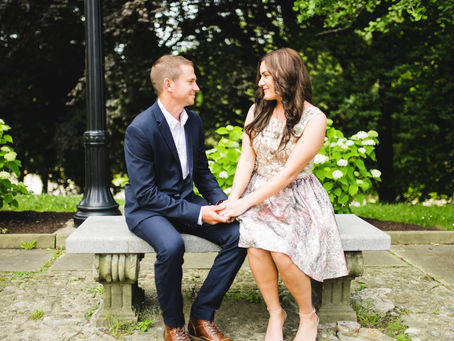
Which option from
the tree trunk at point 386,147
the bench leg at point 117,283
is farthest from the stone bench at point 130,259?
the tree trunk at point 386,147

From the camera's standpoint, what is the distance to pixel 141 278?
4117mm

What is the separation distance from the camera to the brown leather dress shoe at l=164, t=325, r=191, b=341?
2848 millimetres

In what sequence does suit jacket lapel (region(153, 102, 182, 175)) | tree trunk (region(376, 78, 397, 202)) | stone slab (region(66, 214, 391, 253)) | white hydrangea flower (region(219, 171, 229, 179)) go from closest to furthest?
stone slab (region(66, 214, 391, 253)) < suit jacket lapel (region(153, 102, 182, 175)) < white hydrangea flower (region(219, 171, 229, 179)) < tree trunk (region(376, 78, 397, 202))

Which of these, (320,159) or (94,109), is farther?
(94,109)

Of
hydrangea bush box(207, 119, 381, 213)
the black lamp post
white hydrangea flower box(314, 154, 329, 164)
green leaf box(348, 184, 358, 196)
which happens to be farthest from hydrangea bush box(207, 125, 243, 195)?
the black lamp post

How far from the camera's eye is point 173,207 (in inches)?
119

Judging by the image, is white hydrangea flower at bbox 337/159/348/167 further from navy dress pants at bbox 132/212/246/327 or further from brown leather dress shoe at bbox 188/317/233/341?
brown leather dress shoe at bbox 188/317/233/341

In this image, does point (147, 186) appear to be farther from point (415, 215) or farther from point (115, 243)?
point (415, 215)

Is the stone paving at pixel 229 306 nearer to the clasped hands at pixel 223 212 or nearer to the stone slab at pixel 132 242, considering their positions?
the stone slab at pixel 132 242

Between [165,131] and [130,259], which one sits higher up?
[165,131]

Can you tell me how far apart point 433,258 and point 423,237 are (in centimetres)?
58

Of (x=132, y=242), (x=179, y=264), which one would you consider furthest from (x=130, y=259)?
(x=179, y=264)

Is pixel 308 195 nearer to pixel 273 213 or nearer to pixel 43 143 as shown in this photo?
pixel 273 213

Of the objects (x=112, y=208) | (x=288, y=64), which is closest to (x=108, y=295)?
(x=288, y=64)
